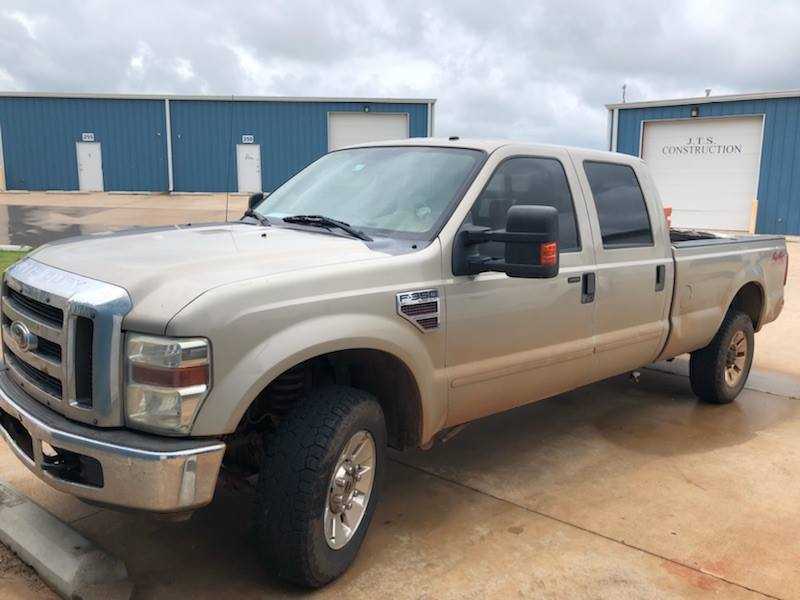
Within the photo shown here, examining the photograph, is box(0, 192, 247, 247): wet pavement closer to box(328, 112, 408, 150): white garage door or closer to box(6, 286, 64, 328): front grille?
box(328, 112, 408, 150): white garage door

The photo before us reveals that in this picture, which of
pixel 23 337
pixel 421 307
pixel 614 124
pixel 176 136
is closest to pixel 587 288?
pixel 421 307

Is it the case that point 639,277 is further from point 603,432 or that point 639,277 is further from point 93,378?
point 93,378

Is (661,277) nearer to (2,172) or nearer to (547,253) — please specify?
(547,253)

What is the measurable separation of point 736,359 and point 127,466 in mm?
4973

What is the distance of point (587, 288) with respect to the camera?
4148 millimetres

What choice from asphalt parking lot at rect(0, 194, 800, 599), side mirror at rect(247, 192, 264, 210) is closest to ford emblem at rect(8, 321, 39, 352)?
asphalt parking lot at rect(0, 194, 800, 599)

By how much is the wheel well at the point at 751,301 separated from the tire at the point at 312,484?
13.4 feet

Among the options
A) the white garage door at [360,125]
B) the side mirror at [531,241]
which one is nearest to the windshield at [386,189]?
the side mirror at [531,241]

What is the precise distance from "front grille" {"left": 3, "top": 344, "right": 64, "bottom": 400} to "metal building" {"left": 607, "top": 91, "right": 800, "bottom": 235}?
2082cm

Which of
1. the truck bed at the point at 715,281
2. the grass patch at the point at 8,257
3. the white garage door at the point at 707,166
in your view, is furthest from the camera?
the white garage door at the point at 707,166

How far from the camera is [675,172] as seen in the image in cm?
2184

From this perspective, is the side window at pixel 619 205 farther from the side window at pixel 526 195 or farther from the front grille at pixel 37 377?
the front grille at pixel 37 377

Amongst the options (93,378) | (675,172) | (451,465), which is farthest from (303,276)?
(675,172)

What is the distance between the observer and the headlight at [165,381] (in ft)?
Answer: 8.13
